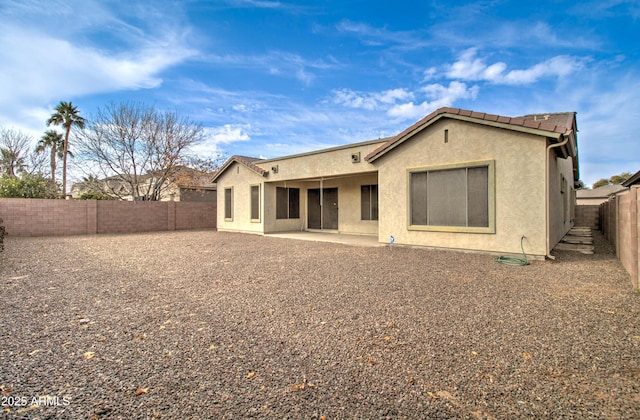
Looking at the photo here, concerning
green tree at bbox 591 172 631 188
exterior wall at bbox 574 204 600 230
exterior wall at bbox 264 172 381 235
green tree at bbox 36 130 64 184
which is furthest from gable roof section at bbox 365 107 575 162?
green tree at bbox 591 172 631 188

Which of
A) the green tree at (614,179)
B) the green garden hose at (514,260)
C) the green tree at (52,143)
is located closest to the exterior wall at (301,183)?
the green garden hose at (514,260)

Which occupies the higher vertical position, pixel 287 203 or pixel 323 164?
pixel 323 164

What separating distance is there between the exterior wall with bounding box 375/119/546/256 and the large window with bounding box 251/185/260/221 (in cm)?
748

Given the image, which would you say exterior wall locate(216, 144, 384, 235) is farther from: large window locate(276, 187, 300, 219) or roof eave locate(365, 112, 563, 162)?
roof eave locate(365, 112, 563, 162)

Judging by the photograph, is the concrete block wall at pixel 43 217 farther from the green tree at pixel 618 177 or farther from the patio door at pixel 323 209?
the green tree at pixel 618 177

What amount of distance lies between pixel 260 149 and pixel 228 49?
56.6 feet

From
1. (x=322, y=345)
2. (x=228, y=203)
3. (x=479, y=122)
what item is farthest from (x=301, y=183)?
(x=322, y=345)


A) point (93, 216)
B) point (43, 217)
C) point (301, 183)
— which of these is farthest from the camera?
point (93, 216)

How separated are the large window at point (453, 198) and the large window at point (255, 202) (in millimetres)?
8186

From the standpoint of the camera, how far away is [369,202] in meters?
13.4

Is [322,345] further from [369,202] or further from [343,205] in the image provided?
[343,205]

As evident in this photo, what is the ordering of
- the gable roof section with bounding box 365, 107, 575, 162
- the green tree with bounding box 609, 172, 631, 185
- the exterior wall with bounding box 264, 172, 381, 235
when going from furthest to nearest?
the green tree with bounding box 609, 172, 631, 185 → the exterior wall with bounding box 264, 172, 381, 235 → the gable roof section with bounding box 365, 107, 575, 162

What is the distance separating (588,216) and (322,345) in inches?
930

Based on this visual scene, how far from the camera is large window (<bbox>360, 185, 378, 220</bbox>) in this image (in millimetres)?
13230
